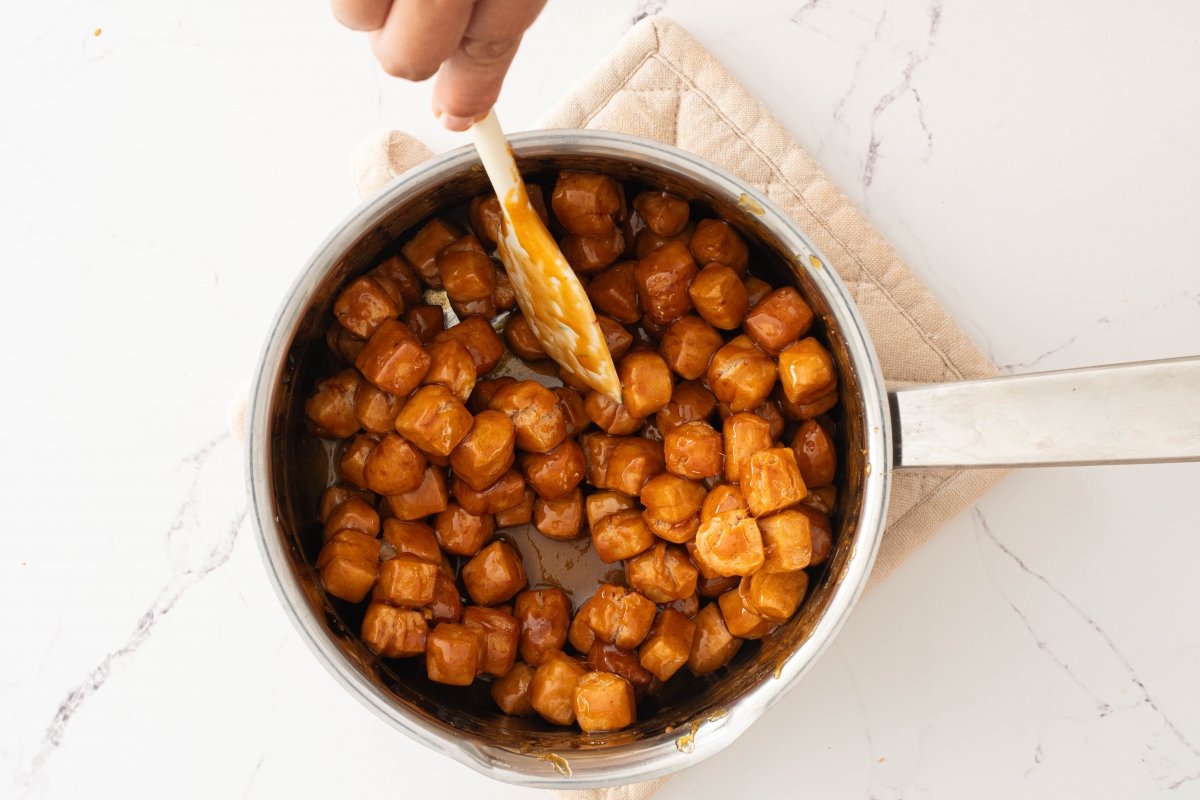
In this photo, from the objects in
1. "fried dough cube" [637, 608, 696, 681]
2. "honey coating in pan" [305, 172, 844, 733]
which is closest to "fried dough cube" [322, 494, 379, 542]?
"honey coating in pan" [305, 172, 844, 733]

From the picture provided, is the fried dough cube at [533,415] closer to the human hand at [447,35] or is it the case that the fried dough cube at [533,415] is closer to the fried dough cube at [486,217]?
the fried dough cube at [486,217]

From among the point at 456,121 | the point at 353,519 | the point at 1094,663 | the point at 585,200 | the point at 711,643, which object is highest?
the point at 456,121

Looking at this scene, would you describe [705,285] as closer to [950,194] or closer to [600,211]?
[600,211]

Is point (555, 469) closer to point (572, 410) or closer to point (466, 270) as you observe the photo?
point (572, 410)

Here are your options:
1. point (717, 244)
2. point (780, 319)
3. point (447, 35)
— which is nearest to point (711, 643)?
point (780, 319)

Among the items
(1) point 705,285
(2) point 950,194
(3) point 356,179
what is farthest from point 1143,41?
(3) point 356,179

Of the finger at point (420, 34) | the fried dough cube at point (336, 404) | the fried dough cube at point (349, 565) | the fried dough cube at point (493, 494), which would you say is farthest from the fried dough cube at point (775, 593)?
the finger at point (420, 34)
